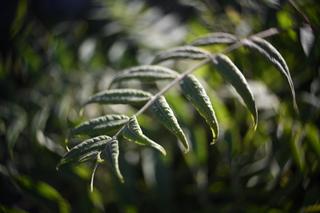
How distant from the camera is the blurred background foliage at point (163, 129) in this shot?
0.82m

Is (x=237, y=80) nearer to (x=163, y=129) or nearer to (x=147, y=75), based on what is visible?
(x=147, y=75)

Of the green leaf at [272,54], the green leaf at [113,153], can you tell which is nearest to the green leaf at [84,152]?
the green leaf at [113,153]

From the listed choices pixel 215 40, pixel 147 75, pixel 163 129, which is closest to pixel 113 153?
pixel 147 75

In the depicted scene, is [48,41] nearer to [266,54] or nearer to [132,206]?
[132,206]

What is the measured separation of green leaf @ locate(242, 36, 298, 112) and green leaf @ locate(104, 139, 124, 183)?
0.75ft

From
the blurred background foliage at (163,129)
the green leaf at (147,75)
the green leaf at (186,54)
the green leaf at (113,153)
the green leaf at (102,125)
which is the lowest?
the blurred background foliage at (163,129)

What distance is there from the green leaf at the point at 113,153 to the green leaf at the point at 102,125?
0.04 m

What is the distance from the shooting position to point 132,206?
832 millimetres

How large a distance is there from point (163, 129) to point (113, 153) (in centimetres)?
48

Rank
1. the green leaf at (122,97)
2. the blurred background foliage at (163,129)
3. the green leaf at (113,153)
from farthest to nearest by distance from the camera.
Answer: the blurred background foliage at (163,129) → the green leaf at (122,97) → the green leaf at (113,153)

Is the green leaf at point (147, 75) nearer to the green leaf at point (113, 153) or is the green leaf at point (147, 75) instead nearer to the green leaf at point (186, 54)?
the green leaf at point (186, 54)

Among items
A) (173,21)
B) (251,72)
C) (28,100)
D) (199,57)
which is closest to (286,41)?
(251,72)

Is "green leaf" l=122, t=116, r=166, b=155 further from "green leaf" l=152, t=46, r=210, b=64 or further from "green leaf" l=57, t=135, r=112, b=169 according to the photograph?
"green leaf" l=152, t=46, r=210, b=64

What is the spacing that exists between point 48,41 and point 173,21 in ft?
1.12
